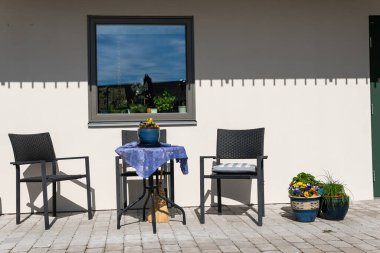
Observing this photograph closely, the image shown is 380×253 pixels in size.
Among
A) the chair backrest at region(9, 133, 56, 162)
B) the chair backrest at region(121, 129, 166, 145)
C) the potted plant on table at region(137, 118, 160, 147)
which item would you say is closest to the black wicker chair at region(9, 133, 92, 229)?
the chair backrest at region(9, 133, 56, 162)

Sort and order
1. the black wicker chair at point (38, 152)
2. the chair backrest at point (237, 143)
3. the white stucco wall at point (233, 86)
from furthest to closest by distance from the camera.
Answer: the white stucco wall at point (233, 86) → the chair backrest at point (237, 143) → the black wicker chair at point (38, 152)

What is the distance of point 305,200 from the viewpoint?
17.6 feet

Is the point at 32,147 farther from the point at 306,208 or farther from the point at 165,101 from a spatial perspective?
the point at 306,208

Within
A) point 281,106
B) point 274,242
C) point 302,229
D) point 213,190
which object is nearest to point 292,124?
point 281,106

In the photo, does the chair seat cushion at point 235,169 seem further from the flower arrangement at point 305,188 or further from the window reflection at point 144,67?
the window reflection at point 144,67

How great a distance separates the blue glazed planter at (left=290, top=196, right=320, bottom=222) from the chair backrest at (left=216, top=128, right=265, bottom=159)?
2.73 ft

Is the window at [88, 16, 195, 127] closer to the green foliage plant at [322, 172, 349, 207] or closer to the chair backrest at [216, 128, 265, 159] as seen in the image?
the chair backrest at [216, 128, 265, 159]

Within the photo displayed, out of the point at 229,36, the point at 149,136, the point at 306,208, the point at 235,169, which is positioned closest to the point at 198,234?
the point at 235,169

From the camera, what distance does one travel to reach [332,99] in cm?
664

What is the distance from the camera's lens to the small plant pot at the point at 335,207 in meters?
5.43

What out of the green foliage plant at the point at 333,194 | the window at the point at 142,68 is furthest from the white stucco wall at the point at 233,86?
the green foliage plant at the point at 333,194

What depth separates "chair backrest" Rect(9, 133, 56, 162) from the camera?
18.5 ft

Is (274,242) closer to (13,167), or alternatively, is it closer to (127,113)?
(127,113)

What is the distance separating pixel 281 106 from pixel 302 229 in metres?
1.99
